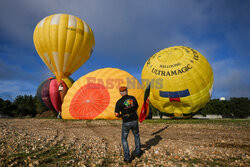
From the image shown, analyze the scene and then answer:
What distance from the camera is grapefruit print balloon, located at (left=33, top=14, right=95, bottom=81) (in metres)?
A: 18.5

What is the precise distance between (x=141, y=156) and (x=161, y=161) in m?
0.75

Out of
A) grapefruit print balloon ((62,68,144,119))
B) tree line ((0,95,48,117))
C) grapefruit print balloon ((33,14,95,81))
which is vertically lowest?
tree line ((0,95,48,117))

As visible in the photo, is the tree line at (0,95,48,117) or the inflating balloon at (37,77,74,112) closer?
the inflating balloon at (37,77,74,112)

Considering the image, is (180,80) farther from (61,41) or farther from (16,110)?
(16,110)

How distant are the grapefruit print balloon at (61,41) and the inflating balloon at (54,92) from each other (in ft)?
4.35

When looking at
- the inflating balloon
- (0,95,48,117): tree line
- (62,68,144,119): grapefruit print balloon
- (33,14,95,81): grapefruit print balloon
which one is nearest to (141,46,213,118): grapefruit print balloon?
(62,68,144,119): grapefruit print balloon

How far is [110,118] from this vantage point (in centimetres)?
1475

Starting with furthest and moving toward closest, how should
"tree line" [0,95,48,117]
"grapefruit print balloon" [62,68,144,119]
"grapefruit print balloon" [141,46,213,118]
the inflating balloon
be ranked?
"tree line" [0,95,48,117] < the inflating balloon < "grapefruit print balloon" [62,68,144,119] < "grapefruit print balloon" [141,46,213,118]

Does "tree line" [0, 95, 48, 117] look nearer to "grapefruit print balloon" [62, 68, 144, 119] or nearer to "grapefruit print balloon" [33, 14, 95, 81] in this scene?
"grapefruit print balloon" [33, 14, 95, 81]

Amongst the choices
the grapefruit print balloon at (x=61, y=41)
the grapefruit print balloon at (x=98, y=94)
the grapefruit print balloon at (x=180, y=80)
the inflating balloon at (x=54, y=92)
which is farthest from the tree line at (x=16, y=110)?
the grapefruit print balloon at (x=180, y=80)

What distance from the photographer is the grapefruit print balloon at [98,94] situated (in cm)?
1502

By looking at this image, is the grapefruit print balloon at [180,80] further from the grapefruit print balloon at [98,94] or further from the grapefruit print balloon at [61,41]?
the grapefruit print balloon at [61,41]

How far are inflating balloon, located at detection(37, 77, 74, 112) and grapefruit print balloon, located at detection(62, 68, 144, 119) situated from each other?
467 cm

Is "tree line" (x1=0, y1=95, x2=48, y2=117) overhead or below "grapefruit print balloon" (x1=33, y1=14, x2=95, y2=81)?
below
